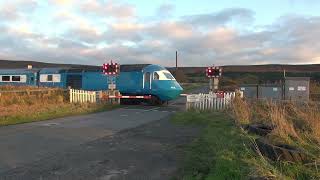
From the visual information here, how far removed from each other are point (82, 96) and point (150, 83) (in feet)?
21.9

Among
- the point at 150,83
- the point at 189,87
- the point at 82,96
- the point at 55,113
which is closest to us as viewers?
the point at 55,113

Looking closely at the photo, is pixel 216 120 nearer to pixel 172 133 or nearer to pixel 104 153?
pixel 172 133

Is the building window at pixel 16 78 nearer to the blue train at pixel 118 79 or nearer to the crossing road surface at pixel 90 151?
the blue train at pixel 118 79

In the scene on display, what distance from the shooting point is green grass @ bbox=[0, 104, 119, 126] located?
71.0ft

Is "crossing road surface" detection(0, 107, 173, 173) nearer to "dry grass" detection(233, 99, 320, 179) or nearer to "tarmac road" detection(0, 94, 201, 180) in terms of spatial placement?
"tarmac road" detection(0, 94, 201, 180)

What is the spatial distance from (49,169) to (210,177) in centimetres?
312

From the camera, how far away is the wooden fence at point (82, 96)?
A: 3338 centimetres

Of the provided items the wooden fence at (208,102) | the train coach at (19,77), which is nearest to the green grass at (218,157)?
the wooden fence at (208,102)

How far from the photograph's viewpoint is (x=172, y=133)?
17359 millimetres

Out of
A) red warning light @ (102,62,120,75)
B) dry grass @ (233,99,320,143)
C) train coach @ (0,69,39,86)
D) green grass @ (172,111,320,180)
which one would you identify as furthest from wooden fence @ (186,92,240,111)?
train coach @ (0,69,39,86)

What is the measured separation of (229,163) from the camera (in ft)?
30.5

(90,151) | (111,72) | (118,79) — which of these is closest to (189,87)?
(118,79)

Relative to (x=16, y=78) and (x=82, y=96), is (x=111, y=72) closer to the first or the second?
(x=82, y=96)

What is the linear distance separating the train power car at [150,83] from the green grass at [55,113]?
5.00 meters
